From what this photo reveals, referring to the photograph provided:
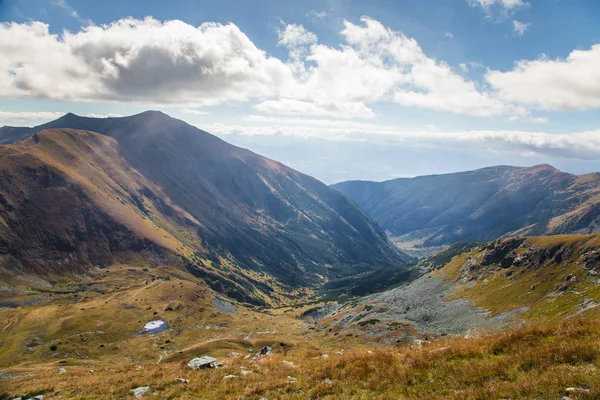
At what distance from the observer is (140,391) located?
21188 millimetres

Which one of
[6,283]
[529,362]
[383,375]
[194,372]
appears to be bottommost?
[6,283]

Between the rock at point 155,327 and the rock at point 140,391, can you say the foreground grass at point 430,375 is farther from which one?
the rock at point 155,327

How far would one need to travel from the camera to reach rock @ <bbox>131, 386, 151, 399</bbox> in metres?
20.6

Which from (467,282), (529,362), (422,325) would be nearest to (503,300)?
(422,325)

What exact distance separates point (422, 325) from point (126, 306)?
134m

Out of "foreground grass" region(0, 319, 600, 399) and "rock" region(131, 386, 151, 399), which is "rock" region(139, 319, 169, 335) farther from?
"rock" region(131, 386, 151, 399)

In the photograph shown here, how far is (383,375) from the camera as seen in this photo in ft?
56.4

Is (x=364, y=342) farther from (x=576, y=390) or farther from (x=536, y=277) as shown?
(x=576, y=390)

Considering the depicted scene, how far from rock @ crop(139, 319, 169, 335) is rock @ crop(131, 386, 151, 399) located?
138447 mm

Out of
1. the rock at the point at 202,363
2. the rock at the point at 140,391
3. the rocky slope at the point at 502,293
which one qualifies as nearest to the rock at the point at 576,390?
the rock at the point at 140,391

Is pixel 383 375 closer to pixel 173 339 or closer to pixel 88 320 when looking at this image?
pixel 173 339

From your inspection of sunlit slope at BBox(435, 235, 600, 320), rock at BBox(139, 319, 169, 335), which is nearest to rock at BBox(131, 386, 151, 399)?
sunlit slope at BBox(435, 235, 600, 320)

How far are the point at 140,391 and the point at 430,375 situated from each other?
16786 millimetres

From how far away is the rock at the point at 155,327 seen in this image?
144m
